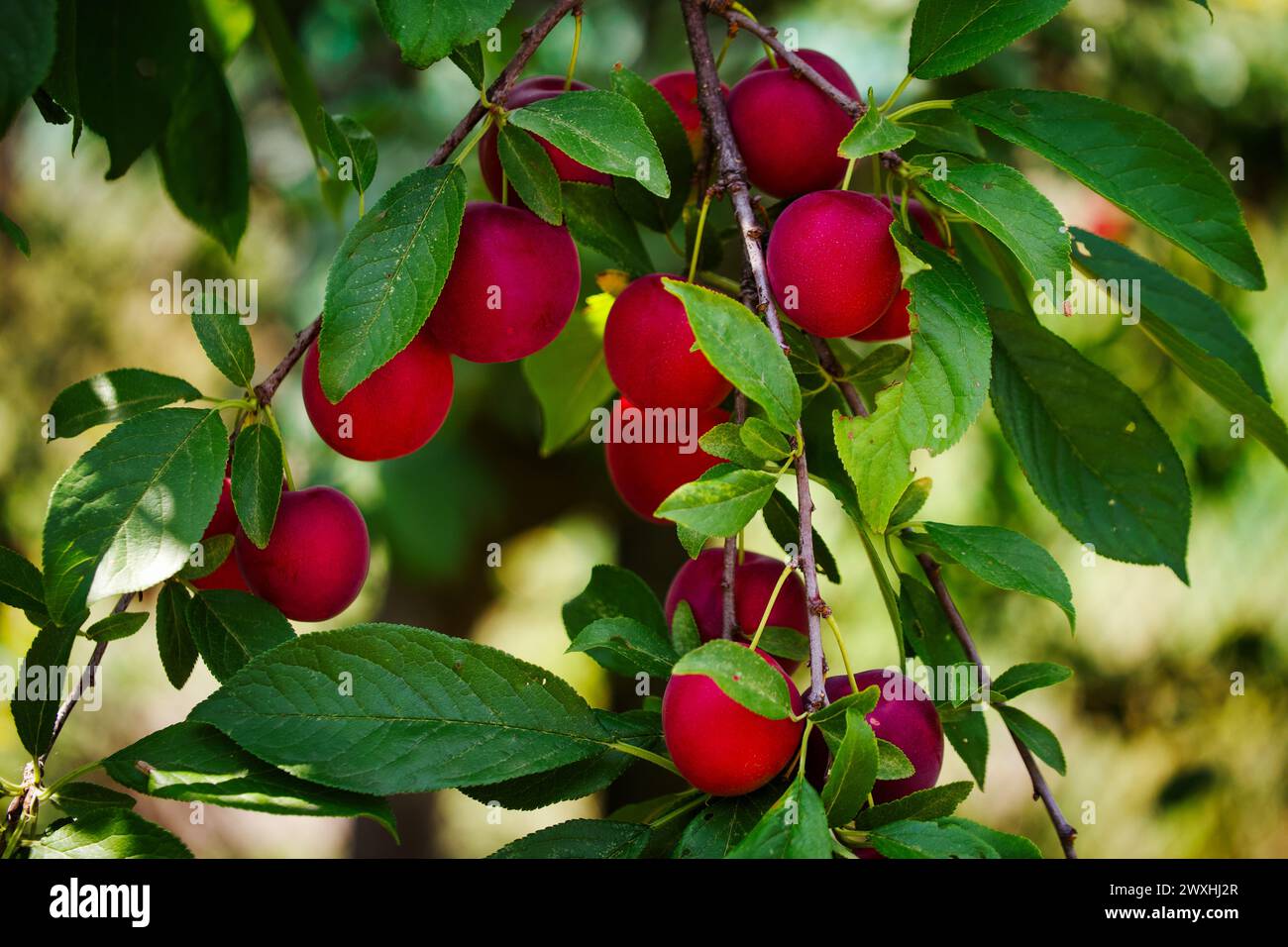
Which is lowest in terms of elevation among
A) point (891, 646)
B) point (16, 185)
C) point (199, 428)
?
point (891, 646)

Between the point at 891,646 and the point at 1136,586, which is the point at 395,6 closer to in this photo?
the point at 891,646

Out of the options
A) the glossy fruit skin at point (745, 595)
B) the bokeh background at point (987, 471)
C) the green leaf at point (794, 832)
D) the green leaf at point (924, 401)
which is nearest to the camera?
the green leaf at point (794, 832)

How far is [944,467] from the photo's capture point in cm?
224

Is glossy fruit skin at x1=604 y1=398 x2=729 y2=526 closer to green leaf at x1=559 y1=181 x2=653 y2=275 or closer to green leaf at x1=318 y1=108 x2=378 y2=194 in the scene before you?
green leaf at x1=559 y1=181 x2=653 y2=275

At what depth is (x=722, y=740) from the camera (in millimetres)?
465

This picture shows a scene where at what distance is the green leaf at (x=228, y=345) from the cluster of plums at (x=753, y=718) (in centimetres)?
26

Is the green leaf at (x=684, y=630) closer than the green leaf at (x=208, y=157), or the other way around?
the green leaf at (x=684, y=630)

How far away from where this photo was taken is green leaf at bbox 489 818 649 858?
503 mm

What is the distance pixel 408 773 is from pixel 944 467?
1887 millimetres

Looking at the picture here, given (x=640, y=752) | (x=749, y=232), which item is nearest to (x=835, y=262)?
(x=749, y=232)

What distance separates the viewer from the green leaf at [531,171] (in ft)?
1.93

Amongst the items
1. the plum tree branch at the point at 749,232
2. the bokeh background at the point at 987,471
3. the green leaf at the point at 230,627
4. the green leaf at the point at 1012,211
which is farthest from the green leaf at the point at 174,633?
the bokeh background at the point at 987,471

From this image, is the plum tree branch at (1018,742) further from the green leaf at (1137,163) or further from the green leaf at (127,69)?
the green leaf at (127,69)
